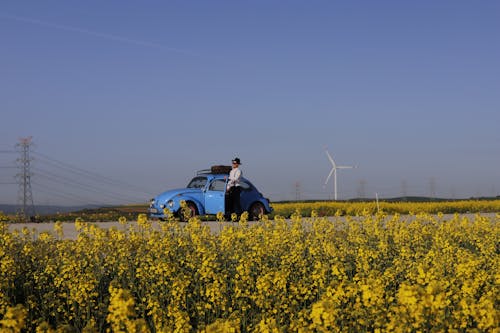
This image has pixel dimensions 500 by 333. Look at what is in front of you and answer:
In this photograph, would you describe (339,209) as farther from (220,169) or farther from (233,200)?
(233,200)

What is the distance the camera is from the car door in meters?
21.7

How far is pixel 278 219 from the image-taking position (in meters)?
14.1

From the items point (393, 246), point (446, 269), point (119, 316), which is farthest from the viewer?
point (393, 246)

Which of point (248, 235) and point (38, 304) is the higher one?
point (248, 235)

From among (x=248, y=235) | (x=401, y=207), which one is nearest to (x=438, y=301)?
(x=248, y=235)

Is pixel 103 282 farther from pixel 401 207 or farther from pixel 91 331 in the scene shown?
pixel 401 207

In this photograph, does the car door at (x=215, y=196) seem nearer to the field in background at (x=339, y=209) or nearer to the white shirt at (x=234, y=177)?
the white shirt at (x=234, y=177)

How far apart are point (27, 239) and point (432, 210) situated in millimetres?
25696

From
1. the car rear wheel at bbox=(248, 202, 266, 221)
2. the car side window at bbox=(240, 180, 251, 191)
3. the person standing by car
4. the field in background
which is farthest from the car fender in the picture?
the field in background

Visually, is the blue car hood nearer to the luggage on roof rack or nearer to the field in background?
the luggage on roof rack

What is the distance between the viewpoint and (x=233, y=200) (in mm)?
21328

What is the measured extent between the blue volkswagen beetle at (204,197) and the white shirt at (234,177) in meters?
0.96

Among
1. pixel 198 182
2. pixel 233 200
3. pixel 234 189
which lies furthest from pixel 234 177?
pixel 198 182

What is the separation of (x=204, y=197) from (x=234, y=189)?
4.94 ft
